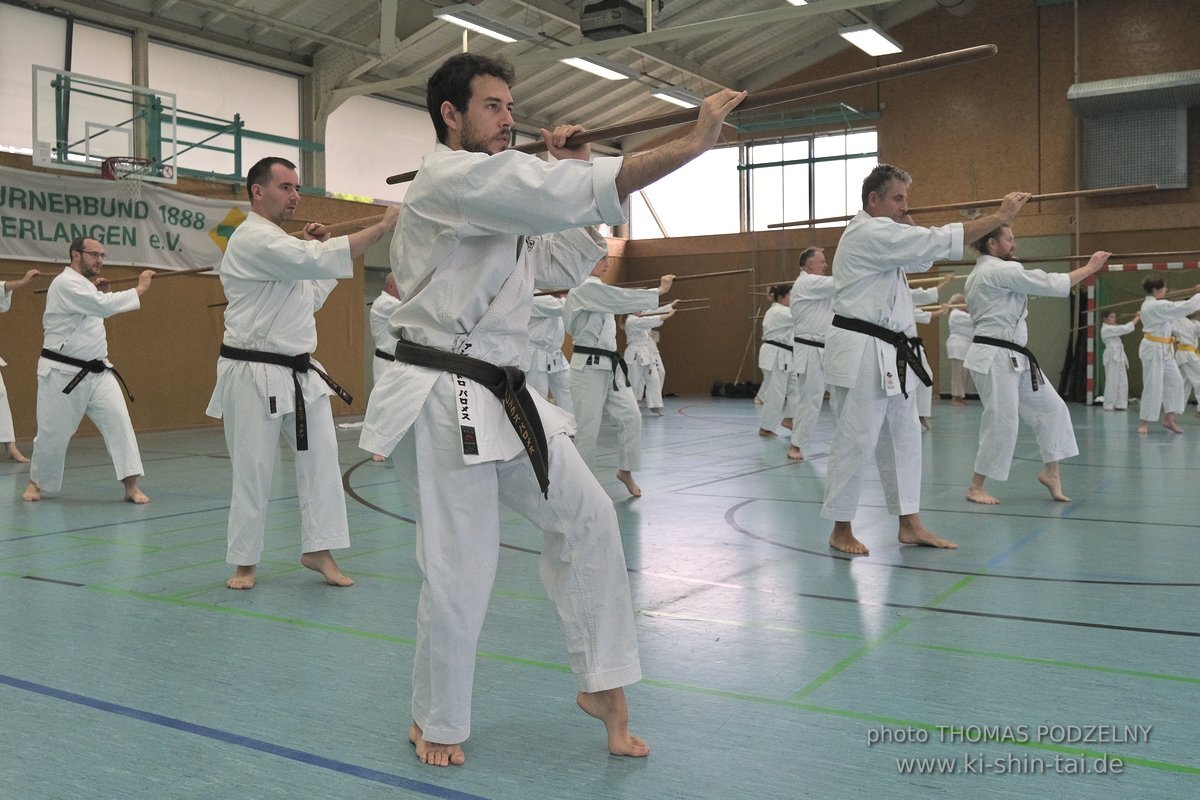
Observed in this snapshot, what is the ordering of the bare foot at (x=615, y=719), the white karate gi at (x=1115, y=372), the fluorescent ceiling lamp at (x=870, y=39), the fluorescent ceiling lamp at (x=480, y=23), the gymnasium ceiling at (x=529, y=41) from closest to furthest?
the bare foot at (x=615, y=719) → the fluorescent ceiling lamp at (x=480, y=23) → the gymnasium ceiling at (x=529, y=41) → the white karate gi at (x=1115, y=372) → the fluorescent ceiling lamp at (x=870, y=39)

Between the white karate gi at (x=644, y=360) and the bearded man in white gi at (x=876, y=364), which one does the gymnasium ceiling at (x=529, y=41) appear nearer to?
the white karate gi at (x=644, y=360)

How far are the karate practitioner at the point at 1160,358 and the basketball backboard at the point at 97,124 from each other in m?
11.9

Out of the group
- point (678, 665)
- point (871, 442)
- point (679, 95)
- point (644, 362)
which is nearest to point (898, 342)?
point (871, 442)

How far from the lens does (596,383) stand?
24.6 feet

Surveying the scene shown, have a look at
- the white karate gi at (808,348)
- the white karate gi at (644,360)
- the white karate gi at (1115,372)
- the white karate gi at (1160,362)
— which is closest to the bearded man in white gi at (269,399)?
the white karate gi at (808,348)

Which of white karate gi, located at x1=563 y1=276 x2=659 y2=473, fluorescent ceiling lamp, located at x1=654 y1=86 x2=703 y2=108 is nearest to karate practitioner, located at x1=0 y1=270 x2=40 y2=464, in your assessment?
white karate gi, located at x1=563 y1=276 x2=659 y2=473

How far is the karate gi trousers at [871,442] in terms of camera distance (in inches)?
203

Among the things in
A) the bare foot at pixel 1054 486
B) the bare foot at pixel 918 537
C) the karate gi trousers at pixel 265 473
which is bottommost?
the bare foot at pixel 918 537

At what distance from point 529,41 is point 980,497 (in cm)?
1196

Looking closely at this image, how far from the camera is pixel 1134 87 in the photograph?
17031mm

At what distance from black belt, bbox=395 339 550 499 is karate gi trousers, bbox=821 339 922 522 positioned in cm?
285

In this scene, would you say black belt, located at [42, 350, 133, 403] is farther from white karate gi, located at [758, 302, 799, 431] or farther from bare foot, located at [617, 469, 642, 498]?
white karate gi, located at [758, 302, 799, 431]

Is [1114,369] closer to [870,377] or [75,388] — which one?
[870,377]

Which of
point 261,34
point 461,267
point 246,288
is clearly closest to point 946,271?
point 261,34
